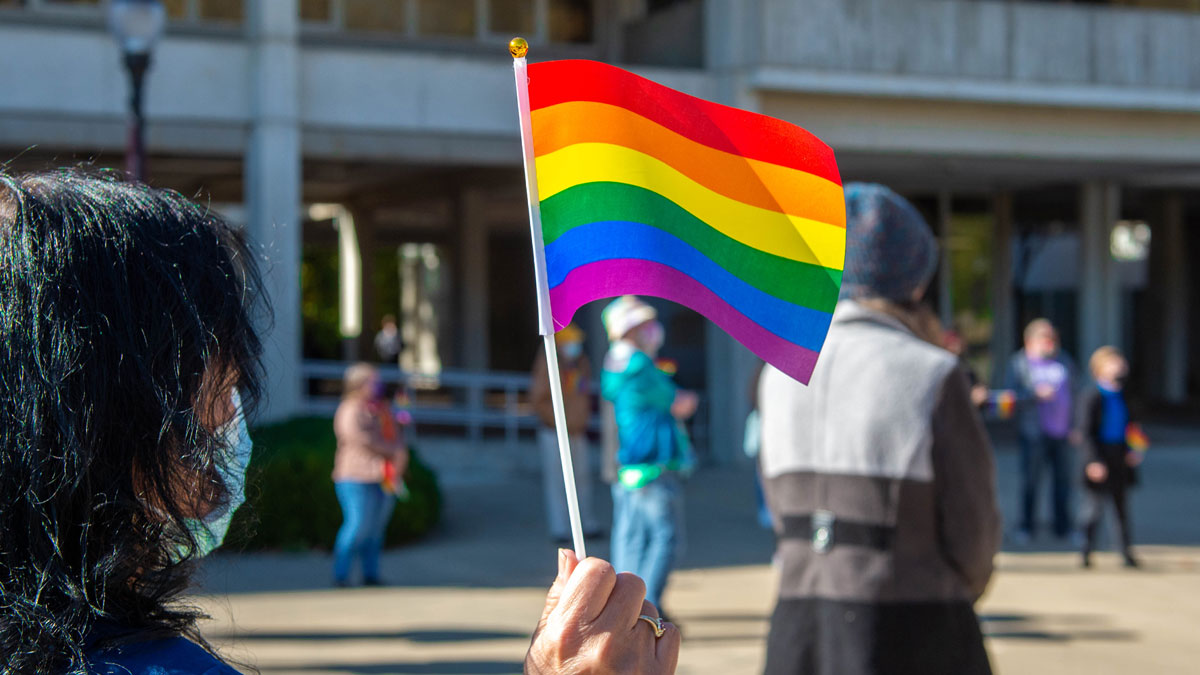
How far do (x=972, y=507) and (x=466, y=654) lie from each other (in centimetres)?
435

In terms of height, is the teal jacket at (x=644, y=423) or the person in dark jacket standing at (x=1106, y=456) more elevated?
the teal jacket at (x=644, y=423)

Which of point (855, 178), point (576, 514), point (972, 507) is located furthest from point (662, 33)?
point (576, 514)

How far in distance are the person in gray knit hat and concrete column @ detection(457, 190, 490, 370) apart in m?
17.7

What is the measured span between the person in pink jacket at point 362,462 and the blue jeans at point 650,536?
2349mm

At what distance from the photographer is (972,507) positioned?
2.73 metres

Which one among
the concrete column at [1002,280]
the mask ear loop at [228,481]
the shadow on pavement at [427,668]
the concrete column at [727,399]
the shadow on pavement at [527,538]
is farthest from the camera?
the concrete column at [1002,280]

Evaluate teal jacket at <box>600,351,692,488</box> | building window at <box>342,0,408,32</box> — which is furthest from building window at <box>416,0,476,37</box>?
teal jacket at <box>600,351,692,488</box>

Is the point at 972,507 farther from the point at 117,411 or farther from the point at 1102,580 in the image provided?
the point at 1102,580

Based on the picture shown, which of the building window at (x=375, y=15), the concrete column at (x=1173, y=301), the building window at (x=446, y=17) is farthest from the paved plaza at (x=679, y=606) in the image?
the concrete column at (x=1173, y=301)

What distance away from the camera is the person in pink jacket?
812 cm

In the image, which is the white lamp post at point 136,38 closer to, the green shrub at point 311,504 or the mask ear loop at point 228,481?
the green shrub at point 311,504

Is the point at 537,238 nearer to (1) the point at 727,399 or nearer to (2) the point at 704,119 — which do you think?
(2) the point at 704,119

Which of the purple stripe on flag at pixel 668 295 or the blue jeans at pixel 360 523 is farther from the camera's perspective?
the blue jeans at pixel 360 523

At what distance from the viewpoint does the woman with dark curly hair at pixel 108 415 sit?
1193 millimetres
